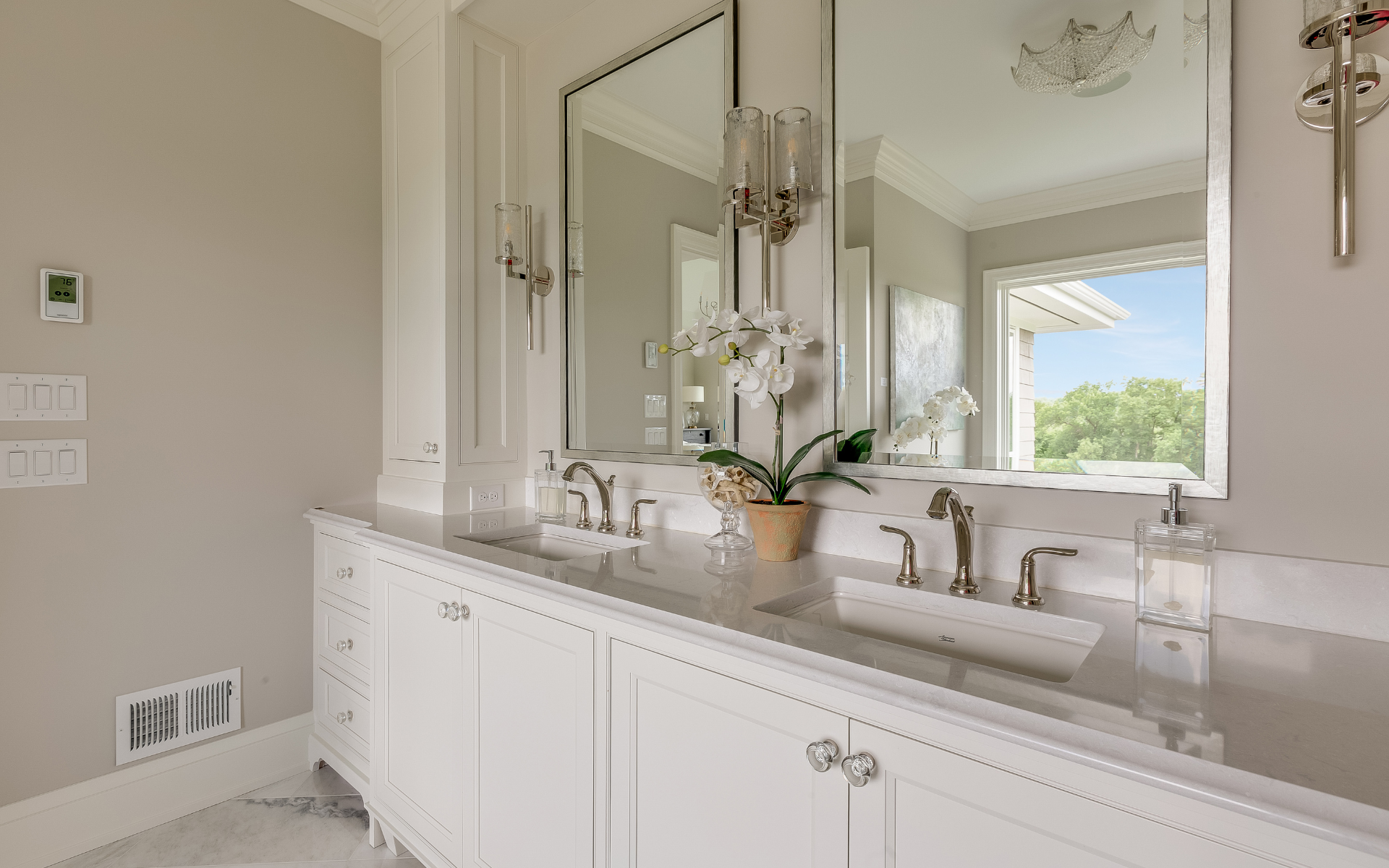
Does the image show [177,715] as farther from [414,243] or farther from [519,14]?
[519,14]

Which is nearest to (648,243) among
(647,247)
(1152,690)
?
(647,247)

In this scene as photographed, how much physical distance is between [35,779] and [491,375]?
64.5 inches

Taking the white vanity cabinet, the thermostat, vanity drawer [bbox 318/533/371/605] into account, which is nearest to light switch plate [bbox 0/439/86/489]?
the thermostat

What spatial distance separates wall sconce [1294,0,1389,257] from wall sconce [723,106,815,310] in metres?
0.85

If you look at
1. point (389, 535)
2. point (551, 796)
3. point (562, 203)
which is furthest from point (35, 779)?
point (562, 203)

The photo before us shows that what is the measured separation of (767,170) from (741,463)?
2.29 ft

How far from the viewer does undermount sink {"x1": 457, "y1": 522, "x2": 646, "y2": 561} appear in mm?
1776

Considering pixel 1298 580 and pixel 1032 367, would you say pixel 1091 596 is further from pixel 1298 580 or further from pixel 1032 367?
pixel 1032 367

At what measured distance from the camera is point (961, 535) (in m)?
1.20

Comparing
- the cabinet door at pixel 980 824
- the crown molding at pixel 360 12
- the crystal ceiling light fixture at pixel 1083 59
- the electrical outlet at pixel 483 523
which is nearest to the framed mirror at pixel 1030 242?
the crystal ceiling light fixture at pixel 1083 59

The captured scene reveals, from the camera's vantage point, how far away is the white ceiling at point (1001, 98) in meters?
1.09

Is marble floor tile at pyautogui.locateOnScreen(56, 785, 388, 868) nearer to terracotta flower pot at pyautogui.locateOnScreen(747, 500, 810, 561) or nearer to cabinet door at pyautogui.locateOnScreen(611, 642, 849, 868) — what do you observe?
cabinet door at pyautogui.locateOnScreen(611, 642, 849, 868)

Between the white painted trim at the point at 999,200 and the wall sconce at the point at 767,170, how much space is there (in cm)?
12

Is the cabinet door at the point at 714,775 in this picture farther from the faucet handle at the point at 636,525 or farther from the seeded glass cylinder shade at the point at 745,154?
the seeded glass cylinder shade at the point at 745,154
